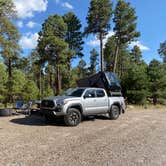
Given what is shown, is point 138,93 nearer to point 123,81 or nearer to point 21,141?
point 123,81

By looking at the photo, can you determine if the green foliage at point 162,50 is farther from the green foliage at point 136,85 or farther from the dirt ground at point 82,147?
the dirt ground at point 82,147

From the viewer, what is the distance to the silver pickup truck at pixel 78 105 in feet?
35.4

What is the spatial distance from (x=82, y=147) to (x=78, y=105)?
4210mm

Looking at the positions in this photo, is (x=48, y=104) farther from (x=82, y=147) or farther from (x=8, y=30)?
(x=8, y=30)

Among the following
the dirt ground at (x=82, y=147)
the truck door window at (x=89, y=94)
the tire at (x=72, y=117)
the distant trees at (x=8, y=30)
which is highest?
the distant trees at (x=8, y=30)

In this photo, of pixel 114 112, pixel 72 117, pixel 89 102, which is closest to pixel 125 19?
pixel 114 112

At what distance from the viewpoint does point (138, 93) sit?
2328 centimetres

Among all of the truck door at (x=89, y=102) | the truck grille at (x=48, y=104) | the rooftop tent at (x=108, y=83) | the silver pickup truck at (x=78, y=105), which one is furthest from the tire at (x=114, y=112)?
the truck grille at (x=48, y=104)

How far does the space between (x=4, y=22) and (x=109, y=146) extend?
15.0m

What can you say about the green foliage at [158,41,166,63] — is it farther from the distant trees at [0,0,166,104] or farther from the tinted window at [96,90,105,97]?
the tinted window at [96,90,105,97]

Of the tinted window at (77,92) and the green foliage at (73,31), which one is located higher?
the green foliage at (73,31)

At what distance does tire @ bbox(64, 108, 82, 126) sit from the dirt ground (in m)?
0.78

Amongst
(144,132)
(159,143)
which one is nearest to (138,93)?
(144,132)

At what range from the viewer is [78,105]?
11219 millimetres
